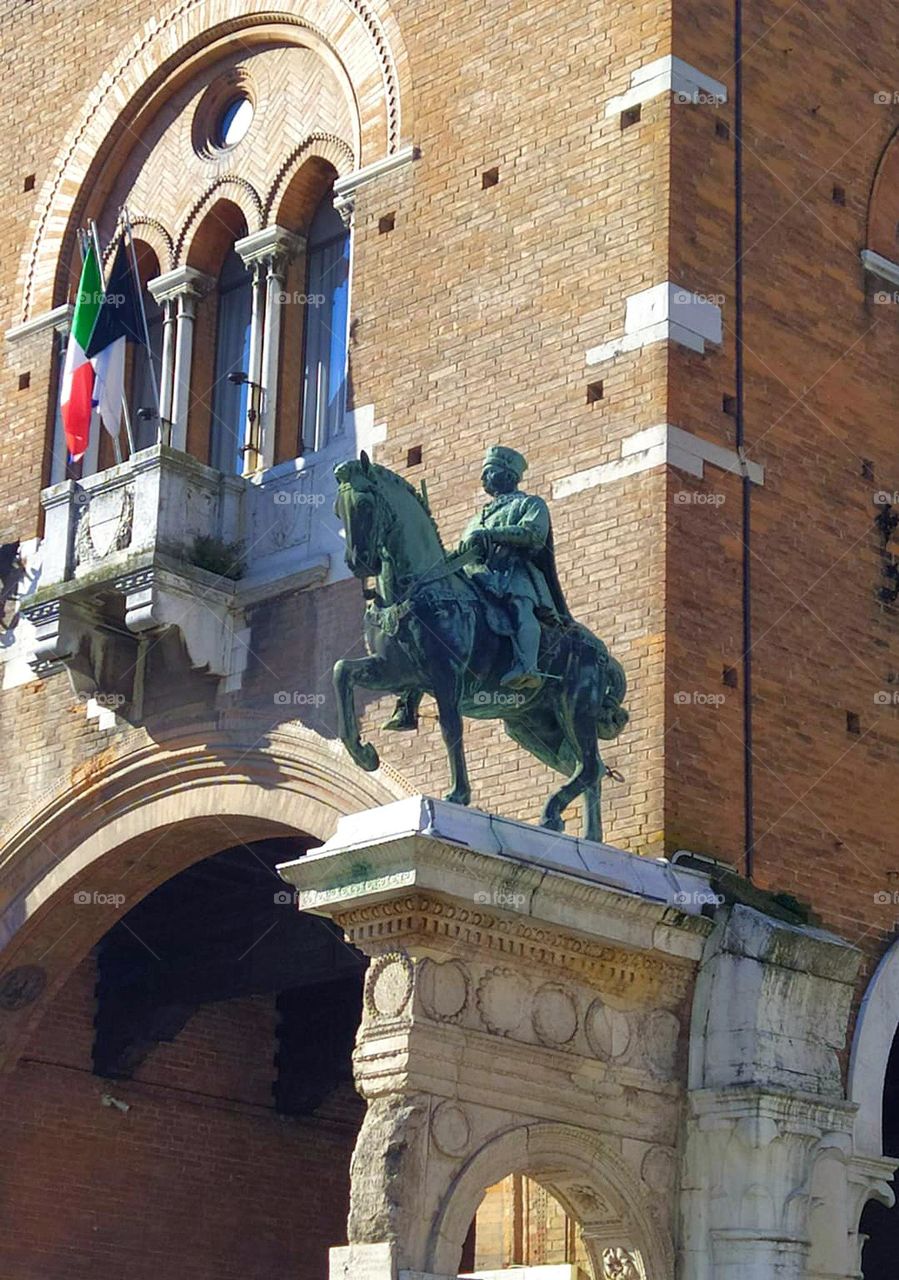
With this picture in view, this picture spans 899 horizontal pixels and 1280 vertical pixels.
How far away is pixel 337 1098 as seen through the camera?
1845 cm

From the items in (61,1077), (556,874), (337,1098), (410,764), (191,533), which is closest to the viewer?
(556,874)

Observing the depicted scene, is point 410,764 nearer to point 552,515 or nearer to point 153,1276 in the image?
point 552,515

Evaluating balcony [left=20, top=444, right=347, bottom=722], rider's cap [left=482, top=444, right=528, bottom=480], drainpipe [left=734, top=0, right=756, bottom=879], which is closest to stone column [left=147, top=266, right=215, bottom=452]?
balcony [left=20, top=444, right=347, bottom=722]

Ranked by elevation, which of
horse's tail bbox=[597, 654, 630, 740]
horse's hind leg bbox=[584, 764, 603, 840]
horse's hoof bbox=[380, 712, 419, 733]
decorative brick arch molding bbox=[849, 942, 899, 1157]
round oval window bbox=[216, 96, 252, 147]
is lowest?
decorative brick arch molding bbox=[849, 942, 899, 1157]

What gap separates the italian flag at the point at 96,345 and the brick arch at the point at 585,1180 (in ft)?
19.1

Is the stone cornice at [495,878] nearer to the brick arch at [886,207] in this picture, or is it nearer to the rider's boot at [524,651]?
the rider's boot at [524,651]

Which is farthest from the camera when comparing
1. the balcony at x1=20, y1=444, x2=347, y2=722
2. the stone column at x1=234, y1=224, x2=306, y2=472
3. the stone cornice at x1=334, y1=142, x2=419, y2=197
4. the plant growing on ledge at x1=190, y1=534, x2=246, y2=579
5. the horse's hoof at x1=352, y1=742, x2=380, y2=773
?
the stone column at x1=234, y1=224, x2=306, y2=472

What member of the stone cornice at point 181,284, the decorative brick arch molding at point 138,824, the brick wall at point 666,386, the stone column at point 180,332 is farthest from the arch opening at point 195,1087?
Result: the stone cornice at point 181,284

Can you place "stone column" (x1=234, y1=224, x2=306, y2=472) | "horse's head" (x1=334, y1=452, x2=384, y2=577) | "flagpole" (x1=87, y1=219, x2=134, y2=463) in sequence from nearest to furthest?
"horse's head" (x1=334, y1=452, x2=384, y2=577)
"flagpole" (x1=87, y1=219, x2=134, y2=463)
"stone column" (x1=234, y1=224, x2=306, y2=472)

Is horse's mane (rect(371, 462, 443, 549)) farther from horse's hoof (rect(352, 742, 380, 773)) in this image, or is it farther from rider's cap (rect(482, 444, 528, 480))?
horse's hoof (rect(352, 742, 380, 773))

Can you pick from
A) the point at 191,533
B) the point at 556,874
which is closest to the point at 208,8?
the point at 191,533

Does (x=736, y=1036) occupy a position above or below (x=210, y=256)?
below

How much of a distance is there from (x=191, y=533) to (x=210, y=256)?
2.52 m

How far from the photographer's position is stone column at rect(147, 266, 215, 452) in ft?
55.5
